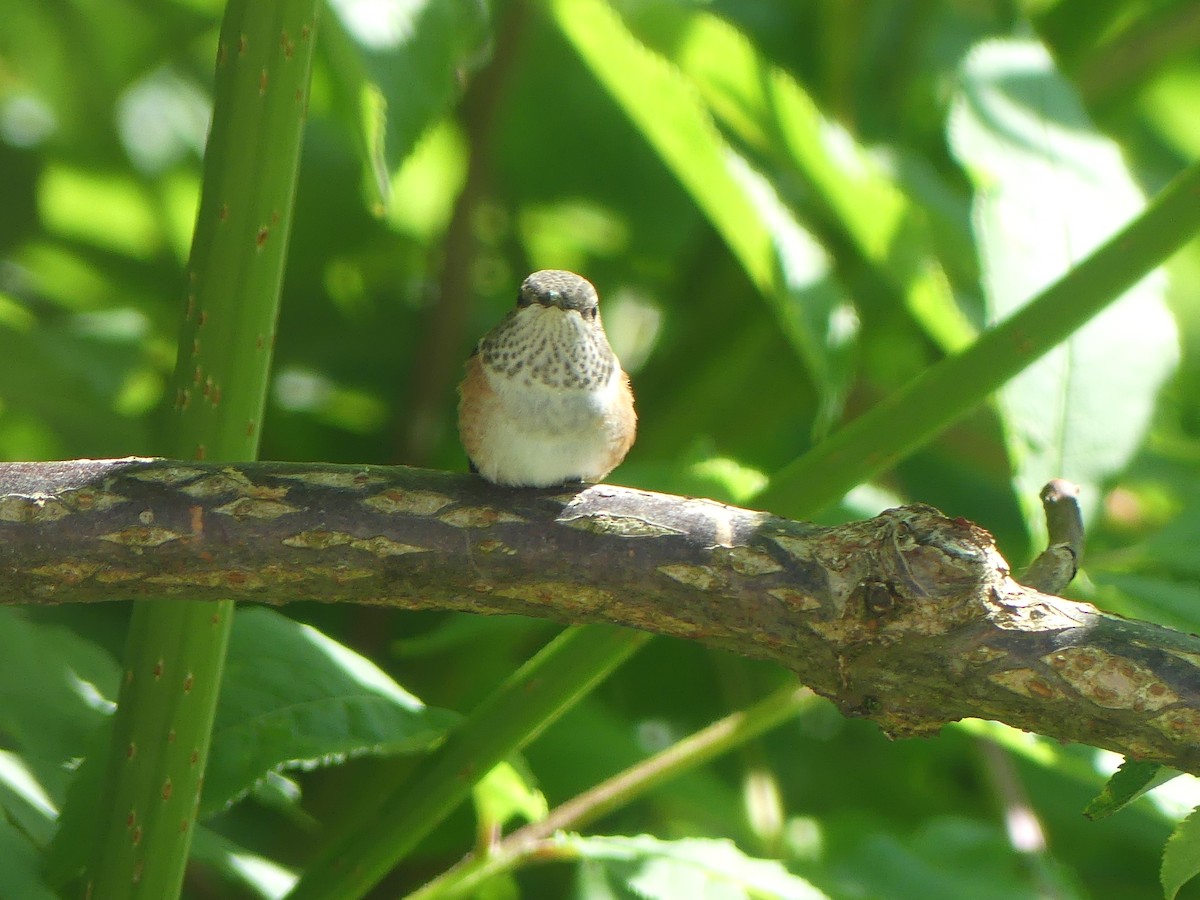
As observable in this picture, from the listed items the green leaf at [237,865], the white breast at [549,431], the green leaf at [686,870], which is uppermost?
the white breast at [549,431]

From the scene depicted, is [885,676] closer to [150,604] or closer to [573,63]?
[150,604]

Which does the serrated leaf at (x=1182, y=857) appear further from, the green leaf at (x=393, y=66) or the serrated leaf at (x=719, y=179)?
the green leaf at (x=393, y=66)

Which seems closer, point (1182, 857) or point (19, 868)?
point (1182, 857)

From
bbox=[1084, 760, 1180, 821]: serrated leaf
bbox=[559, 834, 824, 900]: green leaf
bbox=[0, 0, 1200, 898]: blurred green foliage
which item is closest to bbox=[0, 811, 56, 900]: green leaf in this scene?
bbox=[0, 0, 1200, 898]: blurred green foliage

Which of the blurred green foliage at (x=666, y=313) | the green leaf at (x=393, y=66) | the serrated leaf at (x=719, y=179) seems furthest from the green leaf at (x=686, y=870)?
the green leaf at (x=393, y=66)

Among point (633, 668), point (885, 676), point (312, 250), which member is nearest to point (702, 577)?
point (885, 676)

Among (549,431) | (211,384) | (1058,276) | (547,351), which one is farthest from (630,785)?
(1058,276)

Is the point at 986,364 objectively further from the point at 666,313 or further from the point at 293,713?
the point at 666,313

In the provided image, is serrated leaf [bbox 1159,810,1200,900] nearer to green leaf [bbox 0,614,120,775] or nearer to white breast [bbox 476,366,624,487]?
white breast [bbox 476,366,624,487]
